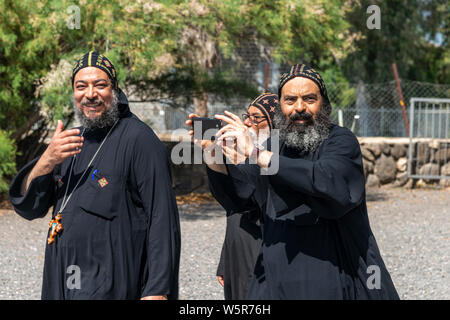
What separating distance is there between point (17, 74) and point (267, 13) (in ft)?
14.3

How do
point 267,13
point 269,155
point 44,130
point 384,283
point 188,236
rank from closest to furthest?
point 269,155, point 384,283, point 188,236, point 267,13, point 44,130

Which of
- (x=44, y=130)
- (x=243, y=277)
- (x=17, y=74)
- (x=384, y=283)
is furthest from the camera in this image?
(x=44, y=130)

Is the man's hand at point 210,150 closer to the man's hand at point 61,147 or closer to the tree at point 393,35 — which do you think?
the man's hand at point 61,147

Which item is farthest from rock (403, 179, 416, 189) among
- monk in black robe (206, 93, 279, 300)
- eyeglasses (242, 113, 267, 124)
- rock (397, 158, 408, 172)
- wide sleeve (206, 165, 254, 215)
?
wide sleeve (206, 165, 254, 215)

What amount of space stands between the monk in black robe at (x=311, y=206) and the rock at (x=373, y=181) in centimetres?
1307

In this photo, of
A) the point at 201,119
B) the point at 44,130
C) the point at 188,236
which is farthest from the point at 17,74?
the point at 201,119

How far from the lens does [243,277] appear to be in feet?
13.1

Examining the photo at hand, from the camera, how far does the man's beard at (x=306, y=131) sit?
287 centimetres

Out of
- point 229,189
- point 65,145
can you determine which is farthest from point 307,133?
point 65,145

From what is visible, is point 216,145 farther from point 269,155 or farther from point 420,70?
point 420,70

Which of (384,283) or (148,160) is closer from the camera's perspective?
(384,283)

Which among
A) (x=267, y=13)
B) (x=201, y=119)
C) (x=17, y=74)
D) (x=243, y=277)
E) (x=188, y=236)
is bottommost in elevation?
(x=188, y=236)

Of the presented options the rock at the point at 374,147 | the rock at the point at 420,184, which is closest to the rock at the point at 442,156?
the rock at the point at 420,184
